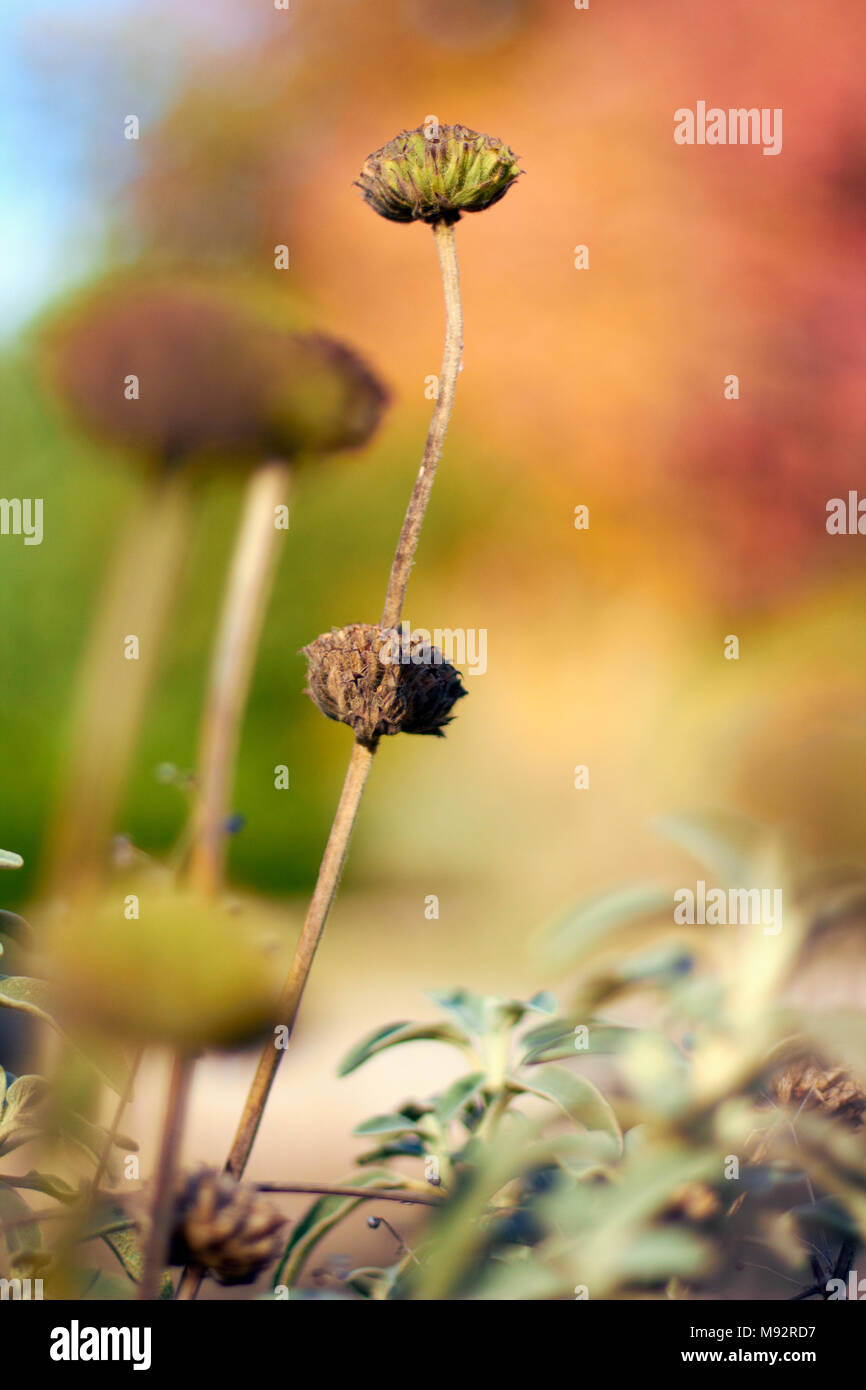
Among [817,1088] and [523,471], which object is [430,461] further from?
[523,471]

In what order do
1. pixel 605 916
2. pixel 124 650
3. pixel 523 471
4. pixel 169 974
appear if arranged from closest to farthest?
1. pixel 169 974
2. pixel 605 916
3. pixel 124 650
4. pixel 523 471

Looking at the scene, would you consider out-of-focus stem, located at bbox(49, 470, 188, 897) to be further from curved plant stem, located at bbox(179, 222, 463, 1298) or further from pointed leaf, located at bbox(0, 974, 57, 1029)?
curved plant stem, located at bbox(179, 222, 463, 1298)

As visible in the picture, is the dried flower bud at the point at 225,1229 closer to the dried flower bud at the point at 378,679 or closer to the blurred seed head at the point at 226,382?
the dried flower bud at the point at 378,679

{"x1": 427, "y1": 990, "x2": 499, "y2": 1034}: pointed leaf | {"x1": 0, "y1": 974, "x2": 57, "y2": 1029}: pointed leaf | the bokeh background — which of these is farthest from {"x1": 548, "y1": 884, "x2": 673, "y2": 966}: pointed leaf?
the bokeh background

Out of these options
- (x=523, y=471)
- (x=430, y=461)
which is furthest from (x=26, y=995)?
(x=523, y=471)

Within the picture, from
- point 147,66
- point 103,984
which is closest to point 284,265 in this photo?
point 147,66
